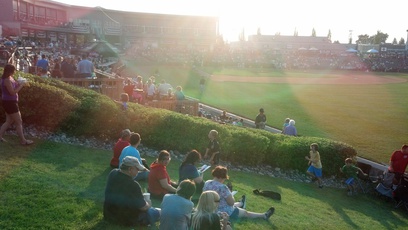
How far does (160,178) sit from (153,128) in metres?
5.02

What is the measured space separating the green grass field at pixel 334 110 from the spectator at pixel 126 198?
11.5 m

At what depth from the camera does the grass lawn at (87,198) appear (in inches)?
247

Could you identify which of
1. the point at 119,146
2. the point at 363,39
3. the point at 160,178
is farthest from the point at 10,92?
the point at 363,39

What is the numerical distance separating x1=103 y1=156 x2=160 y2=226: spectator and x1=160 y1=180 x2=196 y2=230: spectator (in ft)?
2.07

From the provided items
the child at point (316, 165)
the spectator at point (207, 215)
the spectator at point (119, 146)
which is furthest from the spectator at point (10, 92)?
the child at point (316, 165)

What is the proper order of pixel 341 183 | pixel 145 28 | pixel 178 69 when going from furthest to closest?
1. pixel 145 28
2. pixel 178 69
3. pixel 341 183

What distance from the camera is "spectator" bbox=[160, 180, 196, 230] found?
5.59 m

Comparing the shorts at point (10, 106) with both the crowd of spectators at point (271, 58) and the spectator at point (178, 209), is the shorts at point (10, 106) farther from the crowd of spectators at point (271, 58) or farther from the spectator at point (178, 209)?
the crowd of spectators at point (271, 58)

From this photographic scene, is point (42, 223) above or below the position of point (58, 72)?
below

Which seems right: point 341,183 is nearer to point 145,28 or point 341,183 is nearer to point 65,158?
point 65,158

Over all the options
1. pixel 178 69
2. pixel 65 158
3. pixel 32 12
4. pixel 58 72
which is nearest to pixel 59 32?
pixel 32 12

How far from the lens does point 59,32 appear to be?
4831 centimetres

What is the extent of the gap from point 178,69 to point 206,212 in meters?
45.7

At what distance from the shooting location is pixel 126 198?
6059 mm
